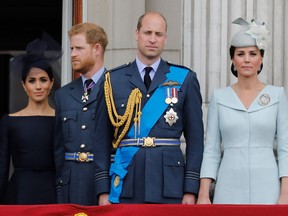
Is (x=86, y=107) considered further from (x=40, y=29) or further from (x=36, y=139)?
(x=40, y=29)

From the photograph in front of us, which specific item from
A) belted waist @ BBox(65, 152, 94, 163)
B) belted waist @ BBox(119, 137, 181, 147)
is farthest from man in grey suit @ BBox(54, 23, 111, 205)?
belted waist @ BBox(119, 137, 181, 147)

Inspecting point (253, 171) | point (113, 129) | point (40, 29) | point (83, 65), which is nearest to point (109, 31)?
point (83, 65)

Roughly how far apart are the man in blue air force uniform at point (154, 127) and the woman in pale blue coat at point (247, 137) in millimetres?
110

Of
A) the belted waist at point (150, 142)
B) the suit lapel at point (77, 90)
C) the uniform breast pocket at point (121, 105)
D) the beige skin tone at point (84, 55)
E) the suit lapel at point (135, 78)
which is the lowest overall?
the belted waist at point (150, 142)

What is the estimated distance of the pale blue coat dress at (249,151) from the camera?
25.4ft

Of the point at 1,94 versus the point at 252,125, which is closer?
the point at 252,125

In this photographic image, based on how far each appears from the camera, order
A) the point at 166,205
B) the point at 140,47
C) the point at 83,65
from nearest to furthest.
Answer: the point at 166,205 → the point at 140,47 → the point at 83,65

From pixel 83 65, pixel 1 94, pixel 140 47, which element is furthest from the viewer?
pixel 1 94

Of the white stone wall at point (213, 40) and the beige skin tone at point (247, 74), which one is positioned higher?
the white stone wall at point (213, 40)

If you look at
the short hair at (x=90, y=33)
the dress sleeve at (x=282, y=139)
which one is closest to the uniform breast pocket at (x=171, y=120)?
the dress sleeve at (x=282, y=139)

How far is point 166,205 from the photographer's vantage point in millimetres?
7492

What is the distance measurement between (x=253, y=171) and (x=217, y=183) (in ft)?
0.78

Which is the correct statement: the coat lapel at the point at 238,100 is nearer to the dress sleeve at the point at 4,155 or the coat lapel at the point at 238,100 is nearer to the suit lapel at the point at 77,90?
the suit lapel at the point at 77,90

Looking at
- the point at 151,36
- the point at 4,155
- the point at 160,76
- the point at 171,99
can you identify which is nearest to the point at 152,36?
the point at 151,36
